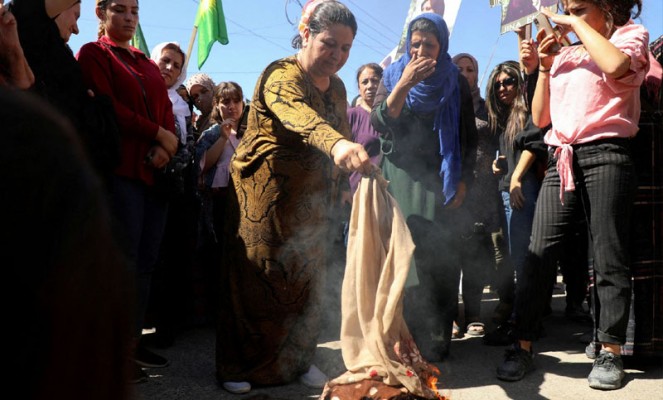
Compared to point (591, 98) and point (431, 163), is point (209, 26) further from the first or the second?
point (591, 98)

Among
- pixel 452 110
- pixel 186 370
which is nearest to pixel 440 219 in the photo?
pixel 452 110

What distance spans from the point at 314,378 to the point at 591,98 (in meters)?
2.01

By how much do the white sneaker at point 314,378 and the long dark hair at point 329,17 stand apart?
1730 millimetres

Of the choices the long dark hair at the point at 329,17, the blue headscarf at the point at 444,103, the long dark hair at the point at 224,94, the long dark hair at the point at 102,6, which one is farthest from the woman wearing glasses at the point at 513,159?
the long dark hair at the point at 102,6

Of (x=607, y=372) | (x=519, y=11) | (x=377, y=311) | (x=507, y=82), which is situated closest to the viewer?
(x=377, y=311)

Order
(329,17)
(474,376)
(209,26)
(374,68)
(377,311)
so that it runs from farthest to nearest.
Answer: (209,26) → (374,68) → (474,376) → (329,17) → (377,311)

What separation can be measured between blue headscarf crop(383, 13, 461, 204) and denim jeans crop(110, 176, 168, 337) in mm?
1591

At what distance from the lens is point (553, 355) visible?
350cm

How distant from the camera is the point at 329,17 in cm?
264

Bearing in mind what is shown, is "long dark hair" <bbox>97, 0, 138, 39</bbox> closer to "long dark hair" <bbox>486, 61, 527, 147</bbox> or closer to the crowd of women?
the crowd of women

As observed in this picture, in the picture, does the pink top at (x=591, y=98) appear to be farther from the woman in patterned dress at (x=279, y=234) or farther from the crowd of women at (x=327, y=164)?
the woman in patterned dress at (x=279, y=234)

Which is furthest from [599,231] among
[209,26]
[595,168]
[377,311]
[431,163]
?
[209,26]

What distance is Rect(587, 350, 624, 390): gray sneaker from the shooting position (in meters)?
2.80

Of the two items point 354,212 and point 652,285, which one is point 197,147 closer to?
point 354,212
